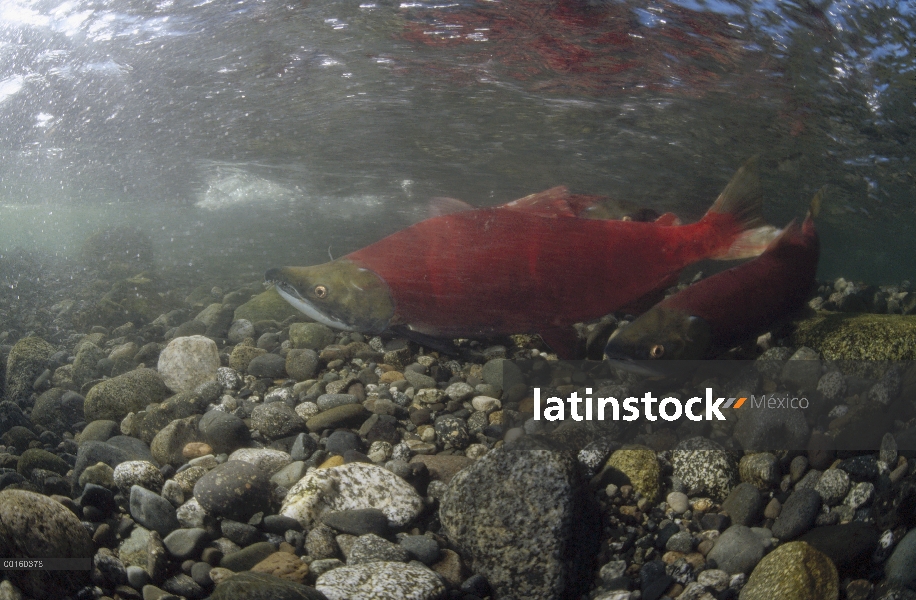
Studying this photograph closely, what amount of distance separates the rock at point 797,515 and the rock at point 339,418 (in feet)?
7.36

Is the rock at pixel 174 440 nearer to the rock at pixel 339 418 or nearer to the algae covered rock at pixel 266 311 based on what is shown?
the rock at pixel 339 418

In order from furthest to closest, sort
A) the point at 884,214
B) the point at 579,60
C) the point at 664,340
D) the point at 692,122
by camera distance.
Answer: the point at 884,214, the point at 692,122, the point at 579,60, the point at 664,340

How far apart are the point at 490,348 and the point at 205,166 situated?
2108 centimetres

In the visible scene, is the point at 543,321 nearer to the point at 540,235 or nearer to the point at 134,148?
the point at 540,235

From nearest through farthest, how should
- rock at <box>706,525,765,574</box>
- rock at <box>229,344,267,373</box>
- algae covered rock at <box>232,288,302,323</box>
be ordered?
rock at <box>706,525,765,574</box> < rock at <box>229,344,267,373</box> < algae covered rock at <box>232,288,302,323</box>

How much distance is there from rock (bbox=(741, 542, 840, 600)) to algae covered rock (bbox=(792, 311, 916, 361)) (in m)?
1.31

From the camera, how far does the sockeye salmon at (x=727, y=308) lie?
→ 2445 millimetres

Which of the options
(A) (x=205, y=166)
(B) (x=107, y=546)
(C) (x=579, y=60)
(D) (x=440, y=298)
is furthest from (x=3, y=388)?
(A) (x=205, y=166)

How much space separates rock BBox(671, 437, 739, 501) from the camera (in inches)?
92.6

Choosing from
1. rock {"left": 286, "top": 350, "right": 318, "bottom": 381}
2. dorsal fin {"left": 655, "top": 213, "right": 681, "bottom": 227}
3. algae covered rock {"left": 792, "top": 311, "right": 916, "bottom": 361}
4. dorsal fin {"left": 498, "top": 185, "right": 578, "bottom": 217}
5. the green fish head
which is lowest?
rock {"left": 286, "top": 350, "right": 318, "bottom": 381}

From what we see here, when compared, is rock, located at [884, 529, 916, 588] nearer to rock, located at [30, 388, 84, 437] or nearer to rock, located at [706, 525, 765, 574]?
rock, located at [706, 525, 765, 574]

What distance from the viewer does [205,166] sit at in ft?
65.6

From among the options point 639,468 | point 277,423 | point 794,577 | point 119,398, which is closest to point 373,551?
point 277,423

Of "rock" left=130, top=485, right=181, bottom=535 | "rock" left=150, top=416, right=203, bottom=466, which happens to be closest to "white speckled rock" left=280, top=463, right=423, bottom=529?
"rock" left=130, top=485, right=181, bottom=535
